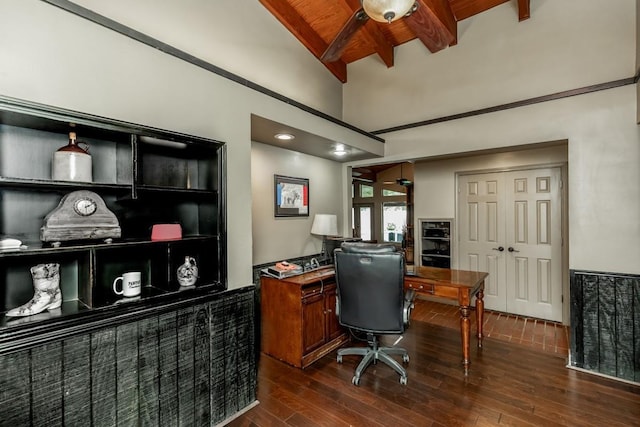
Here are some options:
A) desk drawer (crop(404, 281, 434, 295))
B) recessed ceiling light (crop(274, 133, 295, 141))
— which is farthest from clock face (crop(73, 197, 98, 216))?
desk drawer (crop(404, 281, 434, 295))

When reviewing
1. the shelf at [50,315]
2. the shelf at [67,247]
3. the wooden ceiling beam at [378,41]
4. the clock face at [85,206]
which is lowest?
the shelf at [50,315]

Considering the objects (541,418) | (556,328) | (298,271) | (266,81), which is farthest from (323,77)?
(556,328)

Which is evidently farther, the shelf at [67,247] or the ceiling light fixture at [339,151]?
the ceiling light fixture at [339,151]

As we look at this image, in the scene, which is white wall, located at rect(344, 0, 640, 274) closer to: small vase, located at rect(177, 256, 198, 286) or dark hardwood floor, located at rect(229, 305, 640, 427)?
dark hardwood floor, located at rect(229, 305, 640, 427)

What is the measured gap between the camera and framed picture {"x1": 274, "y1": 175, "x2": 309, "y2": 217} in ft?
11.3

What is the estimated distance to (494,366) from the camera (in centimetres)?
272

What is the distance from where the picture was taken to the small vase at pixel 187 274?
1.91m

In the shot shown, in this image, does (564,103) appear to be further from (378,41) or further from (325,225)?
(325,225)

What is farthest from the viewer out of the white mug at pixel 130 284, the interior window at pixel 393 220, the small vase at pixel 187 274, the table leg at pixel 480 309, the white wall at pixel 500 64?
the interior window at pixel 393 220

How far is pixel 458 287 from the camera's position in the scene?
2625 mm

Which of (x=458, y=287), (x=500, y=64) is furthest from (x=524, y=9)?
(x=458, y=287)

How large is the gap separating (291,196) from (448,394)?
8.05ft

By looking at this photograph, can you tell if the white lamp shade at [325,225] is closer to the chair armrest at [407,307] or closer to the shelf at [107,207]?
the chair armrest at [407,307]

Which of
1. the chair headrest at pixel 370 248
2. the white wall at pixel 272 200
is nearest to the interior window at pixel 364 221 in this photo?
the white wall at pixel 272 200
